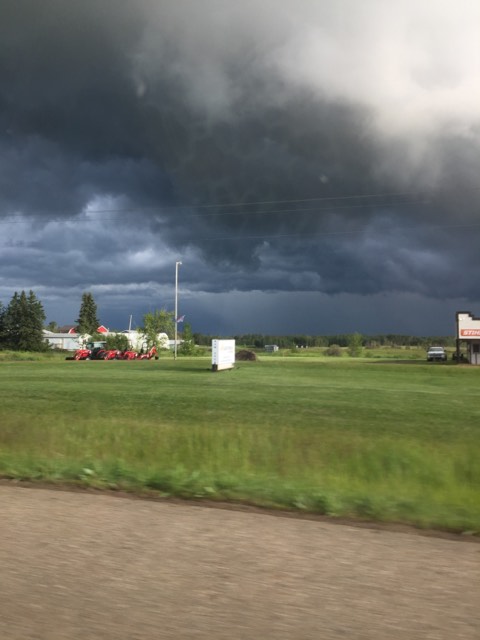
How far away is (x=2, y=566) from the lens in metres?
4.62

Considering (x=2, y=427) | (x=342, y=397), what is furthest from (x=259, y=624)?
(x=342, y=397)

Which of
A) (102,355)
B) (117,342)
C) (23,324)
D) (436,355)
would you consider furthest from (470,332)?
(23,324)

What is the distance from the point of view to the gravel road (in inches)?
144

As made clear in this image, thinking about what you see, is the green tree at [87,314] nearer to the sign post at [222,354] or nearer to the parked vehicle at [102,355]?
the parked vehicle at [102,355]

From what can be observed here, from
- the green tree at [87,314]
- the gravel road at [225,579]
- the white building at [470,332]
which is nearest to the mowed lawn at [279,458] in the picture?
the gravel road at [225,579]

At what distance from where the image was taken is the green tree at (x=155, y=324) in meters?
118

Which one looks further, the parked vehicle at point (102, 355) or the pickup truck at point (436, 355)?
the parked vehicle at point (102, 355)

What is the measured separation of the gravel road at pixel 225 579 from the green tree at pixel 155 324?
11324cm

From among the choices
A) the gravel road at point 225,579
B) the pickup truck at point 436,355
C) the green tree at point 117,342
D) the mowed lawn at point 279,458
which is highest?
the green tree at point 117,342

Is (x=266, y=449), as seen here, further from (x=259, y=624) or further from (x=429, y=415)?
(x=429, y=415)

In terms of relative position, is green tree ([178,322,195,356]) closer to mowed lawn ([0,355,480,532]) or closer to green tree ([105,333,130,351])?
green tree ([105,333,130,351])

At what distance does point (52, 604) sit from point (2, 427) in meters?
11.7

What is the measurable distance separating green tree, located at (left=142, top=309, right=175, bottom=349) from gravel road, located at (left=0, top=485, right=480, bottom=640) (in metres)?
113

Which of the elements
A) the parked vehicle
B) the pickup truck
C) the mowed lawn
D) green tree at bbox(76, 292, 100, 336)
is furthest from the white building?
green tree at bbox(76, 292, 100, 336)
